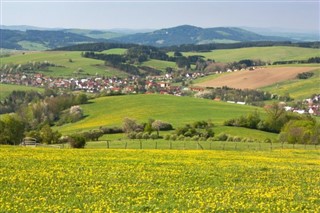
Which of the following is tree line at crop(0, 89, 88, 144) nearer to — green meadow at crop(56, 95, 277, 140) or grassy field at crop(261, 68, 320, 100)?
green meadow at crop(56, 95, 277, 140)

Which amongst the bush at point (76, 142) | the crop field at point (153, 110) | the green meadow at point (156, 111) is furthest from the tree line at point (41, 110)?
the bush at point (76, 142)

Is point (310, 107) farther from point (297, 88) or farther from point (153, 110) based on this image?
point (153, 110)

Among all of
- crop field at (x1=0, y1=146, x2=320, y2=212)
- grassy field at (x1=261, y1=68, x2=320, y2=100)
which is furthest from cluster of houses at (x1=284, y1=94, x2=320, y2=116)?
crop field at (x1=0, y1=146, x2=320, y2=212)

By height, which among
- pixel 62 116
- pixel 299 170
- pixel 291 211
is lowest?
pixel 62 116

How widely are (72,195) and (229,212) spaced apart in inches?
287

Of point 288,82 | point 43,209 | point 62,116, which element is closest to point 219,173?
point 43,209

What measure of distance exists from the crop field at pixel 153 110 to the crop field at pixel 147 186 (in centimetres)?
6876

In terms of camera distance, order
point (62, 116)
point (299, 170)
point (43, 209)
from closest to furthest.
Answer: point (43, 209) < point (299, 170) < point (62, 116)

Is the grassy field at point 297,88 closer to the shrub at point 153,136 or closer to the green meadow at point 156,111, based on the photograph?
the green meadow at point 156,111

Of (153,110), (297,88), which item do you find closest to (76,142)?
(153,110)

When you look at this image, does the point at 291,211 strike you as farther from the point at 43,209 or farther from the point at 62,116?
the point at 62,116

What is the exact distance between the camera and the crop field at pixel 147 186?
63.6 feet

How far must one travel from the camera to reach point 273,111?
10500cm

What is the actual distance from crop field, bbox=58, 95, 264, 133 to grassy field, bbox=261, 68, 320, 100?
5423 cm
